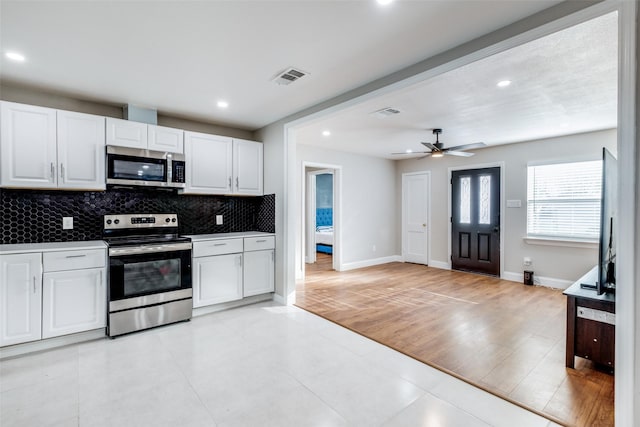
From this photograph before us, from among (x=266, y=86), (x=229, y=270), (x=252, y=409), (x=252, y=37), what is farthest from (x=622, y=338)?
(x=229, y=270)

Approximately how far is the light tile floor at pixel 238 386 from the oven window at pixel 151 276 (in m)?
0.46

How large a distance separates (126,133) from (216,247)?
5.19 feet

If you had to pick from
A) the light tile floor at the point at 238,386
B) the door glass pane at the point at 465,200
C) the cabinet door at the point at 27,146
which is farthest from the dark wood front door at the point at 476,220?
the cabinet door at the point at 27,146

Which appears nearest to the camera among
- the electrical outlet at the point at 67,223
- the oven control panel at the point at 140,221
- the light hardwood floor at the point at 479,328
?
the light hardwood floor at the point at 479,328

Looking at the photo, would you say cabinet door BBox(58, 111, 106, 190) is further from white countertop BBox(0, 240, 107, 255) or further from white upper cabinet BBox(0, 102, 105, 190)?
white countertop BBox(0, 240, 107, 255)

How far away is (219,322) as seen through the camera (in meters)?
3.48

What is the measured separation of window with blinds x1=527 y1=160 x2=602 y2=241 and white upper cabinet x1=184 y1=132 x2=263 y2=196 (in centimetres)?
460

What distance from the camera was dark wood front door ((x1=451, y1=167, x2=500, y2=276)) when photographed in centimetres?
582

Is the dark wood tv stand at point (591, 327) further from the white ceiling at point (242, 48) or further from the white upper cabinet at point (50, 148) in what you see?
the white upper cabinet at point (50, 148)

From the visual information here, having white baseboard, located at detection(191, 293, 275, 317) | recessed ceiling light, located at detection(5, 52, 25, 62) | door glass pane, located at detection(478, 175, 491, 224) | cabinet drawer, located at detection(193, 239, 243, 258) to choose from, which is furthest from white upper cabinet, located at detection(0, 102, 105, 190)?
door glass pane, located at detection(478, 175, 491, 224)

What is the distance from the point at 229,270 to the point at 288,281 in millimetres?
777

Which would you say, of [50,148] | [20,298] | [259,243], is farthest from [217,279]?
[50,148]

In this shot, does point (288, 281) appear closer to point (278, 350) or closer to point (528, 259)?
point (278, 350)

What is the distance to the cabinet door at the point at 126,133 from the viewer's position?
330cm
